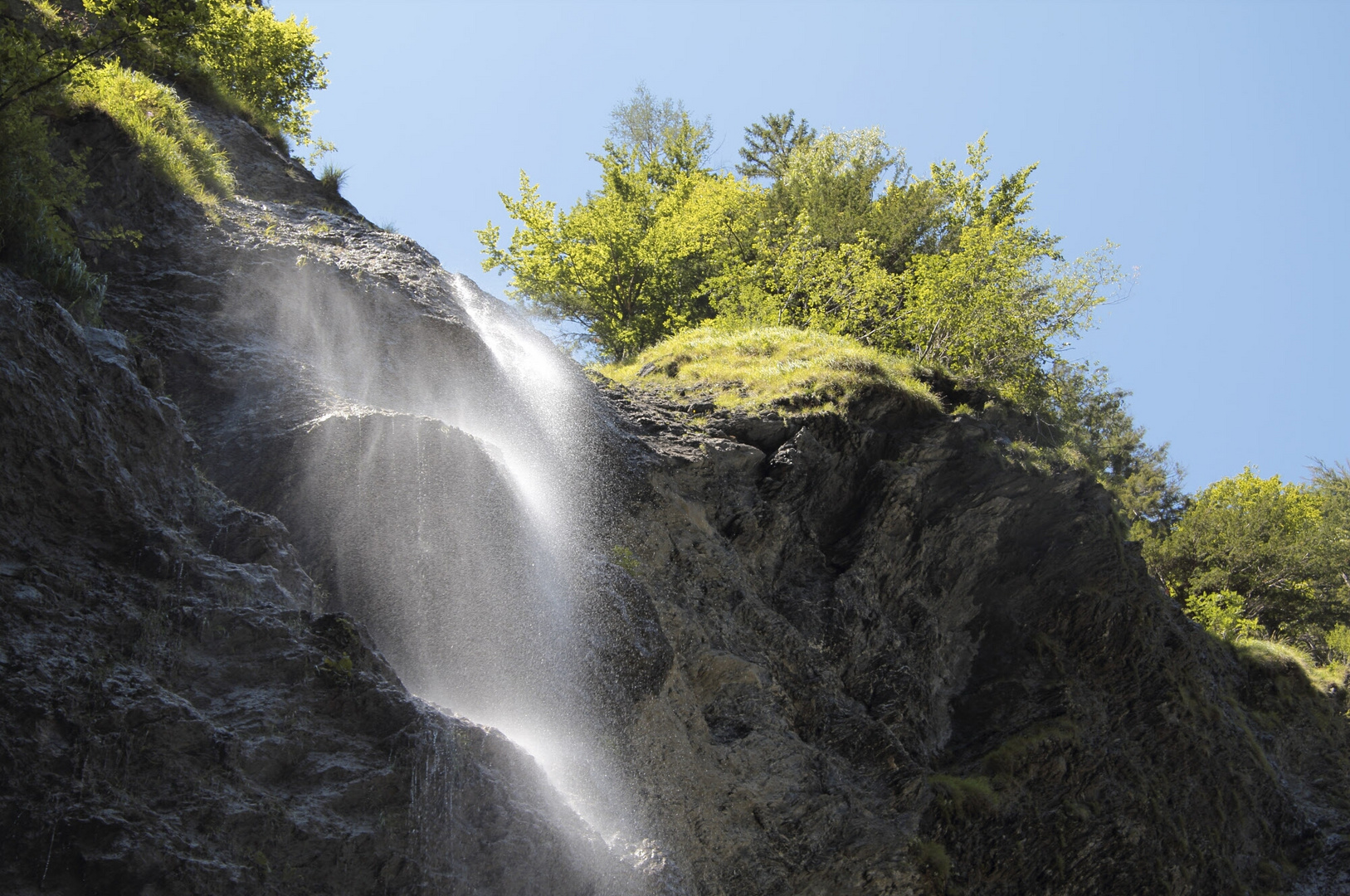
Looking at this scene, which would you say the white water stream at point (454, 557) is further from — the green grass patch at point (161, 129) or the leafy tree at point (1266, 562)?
the leafy tree at point (1266, 562)

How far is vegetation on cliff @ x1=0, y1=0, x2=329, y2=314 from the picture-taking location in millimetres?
9109

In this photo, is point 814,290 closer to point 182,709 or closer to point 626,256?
point 626,256

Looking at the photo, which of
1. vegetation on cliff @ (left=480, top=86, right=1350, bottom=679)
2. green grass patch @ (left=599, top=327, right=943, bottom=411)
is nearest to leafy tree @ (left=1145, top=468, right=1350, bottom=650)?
vegetation on cliff @ (left=480, top=86, right=1350, bottom=679)

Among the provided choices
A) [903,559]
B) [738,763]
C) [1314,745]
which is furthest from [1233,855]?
[738,763]

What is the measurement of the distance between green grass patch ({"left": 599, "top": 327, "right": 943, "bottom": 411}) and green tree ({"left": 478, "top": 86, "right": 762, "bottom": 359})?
7.02 meters

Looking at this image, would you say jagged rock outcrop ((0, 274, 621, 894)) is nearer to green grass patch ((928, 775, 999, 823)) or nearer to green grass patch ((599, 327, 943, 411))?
green grass patch ((928, 775, 999, 823))

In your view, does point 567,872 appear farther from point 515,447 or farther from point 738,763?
point 515,447

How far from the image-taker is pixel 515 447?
13.2 metres

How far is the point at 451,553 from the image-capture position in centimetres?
1038

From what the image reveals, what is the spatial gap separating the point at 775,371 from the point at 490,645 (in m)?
8.10

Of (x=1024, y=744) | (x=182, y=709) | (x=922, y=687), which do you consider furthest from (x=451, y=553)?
(x=1024, y=744)

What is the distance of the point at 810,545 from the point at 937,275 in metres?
10.4

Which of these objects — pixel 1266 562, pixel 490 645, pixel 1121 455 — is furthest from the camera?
pixel 1121 455

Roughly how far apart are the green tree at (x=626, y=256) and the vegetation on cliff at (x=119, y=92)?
7.21 meters
